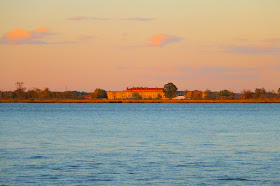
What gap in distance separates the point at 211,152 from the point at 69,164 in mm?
7682

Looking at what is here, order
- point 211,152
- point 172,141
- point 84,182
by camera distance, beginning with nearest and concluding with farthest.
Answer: point 84,182
point 211,152
point 172,141

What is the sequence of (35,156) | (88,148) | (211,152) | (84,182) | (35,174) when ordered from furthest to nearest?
(88,148) → (211,152) → (35,156) → (35,174) → (84,182)

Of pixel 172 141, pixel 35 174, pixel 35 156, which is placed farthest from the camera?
pixel 172 141

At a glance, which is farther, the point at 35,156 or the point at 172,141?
the point at 172,141

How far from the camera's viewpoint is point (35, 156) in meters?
22.0

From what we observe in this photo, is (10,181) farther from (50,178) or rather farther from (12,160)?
(12,160)

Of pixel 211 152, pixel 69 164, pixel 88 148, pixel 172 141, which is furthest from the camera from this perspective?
pixel 172 141

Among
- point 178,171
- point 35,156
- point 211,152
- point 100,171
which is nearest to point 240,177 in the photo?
point 178,171

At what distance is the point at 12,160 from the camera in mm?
20688

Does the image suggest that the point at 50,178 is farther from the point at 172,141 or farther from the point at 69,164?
the point at 172,141

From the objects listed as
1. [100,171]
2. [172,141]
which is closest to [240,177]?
[100,171]

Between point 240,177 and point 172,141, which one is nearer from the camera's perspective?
point 240,177

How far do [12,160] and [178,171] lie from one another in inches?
300

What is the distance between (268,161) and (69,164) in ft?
27.9
